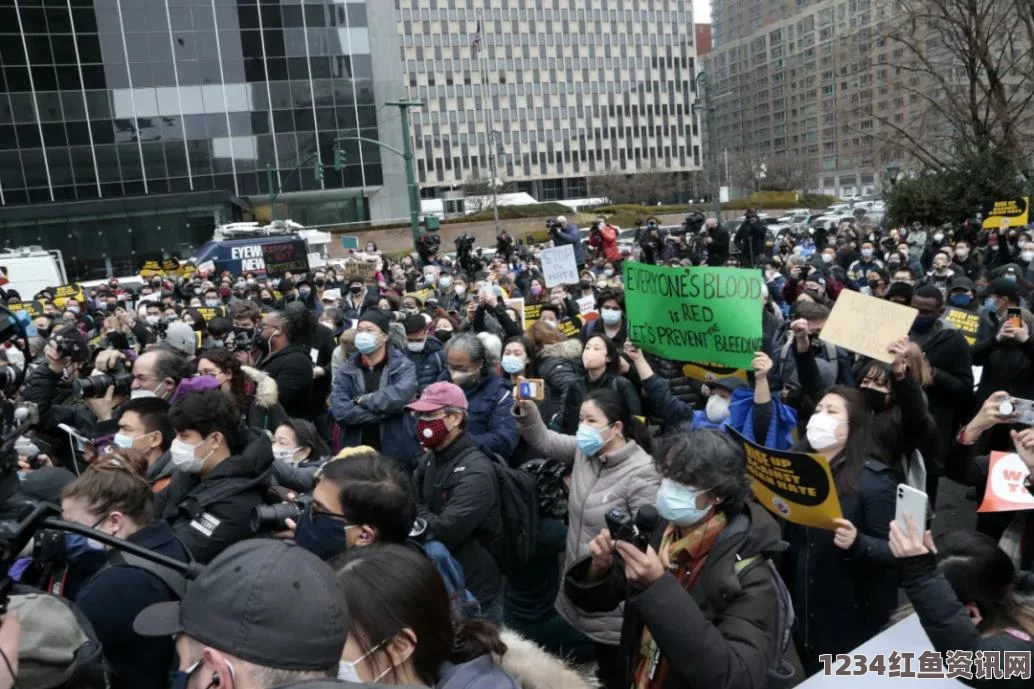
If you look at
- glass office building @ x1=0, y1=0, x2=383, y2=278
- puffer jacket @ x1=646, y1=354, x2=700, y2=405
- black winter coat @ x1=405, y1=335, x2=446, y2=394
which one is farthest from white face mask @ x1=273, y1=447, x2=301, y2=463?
glass office building @ x1=0, y1=0, x2=383, y2=278

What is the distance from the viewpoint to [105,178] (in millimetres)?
40125

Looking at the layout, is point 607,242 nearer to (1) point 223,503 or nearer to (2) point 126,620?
(1) point 223,503

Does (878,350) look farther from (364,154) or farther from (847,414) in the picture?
(364,154)

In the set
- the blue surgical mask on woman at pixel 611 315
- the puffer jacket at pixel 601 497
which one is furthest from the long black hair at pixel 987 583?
the blue surgical mask on woman at pixel 611 315

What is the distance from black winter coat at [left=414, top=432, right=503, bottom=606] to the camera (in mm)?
3602

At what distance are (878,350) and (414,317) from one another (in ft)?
11.6

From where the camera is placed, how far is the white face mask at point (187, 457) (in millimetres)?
3588

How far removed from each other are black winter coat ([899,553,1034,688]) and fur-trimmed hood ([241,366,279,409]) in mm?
3864

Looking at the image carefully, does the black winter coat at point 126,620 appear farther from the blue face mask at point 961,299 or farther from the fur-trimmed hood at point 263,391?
the blue face mask at point 961,299

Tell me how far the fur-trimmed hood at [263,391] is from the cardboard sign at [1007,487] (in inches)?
156

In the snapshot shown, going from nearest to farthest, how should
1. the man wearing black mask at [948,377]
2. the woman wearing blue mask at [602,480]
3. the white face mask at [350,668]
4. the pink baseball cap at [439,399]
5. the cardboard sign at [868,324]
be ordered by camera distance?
the white face mask at [350,668], the woman wearing blue mask at [602,480], the pink baseball cap at [439,399], the cardboard sign at [868,324], the man wearing black mask at [948,377]

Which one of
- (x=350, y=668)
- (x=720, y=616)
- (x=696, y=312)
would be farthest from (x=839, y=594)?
(x=350, y=668)

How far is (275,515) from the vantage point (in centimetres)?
317

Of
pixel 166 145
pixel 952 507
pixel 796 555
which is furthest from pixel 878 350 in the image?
pixel 166 145
